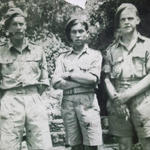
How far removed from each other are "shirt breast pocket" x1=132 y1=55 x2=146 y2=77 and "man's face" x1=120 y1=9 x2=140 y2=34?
22 cm

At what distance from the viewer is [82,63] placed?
8.64ft

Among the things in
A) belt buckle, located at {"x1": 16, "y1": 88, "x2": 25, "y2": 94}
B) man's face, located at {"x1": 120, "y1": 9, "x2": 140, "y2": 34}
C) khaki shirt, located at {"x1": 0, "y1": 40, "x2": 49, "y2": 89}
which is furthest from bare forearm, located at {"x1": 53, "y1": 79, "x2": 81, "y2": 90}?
man's face, located at {"x1": 120, "y1": 9, "x2": 140, "y2": 34}

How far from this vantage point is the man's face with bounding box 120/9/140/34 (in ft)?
8.68

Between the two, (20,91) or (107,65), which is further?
(107,65)

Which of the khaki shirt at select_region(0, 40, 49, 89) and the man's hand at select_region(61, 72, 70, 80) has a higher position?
the khaki shirt at select_region(0, 40, 49, 89)

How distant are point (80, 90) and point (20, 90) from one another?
18.0 inches

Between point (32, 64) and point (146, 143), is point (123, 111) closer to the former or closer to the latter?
point (146, 143)

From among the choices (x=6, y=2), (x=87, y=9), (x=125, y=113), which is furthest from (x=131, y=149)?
(x=6, y=2)

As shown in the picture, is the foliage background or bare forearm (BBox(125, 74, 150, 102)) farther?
the foliage background

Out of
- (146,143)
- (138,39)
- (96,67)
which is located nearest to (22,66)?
(96,67)

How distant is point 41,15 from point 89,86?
94 cm

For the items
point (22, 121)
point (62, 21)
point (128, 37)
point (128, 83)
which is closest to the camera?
point (22, 121)

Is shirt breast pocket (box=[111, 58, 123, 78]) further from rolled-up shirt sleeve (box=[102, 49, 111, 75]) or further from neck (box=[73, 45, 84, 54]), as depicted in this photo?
neck (box=[73, 45, 84, 54])

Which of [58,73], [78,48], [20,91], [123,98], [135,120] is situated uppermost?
[78,48]
